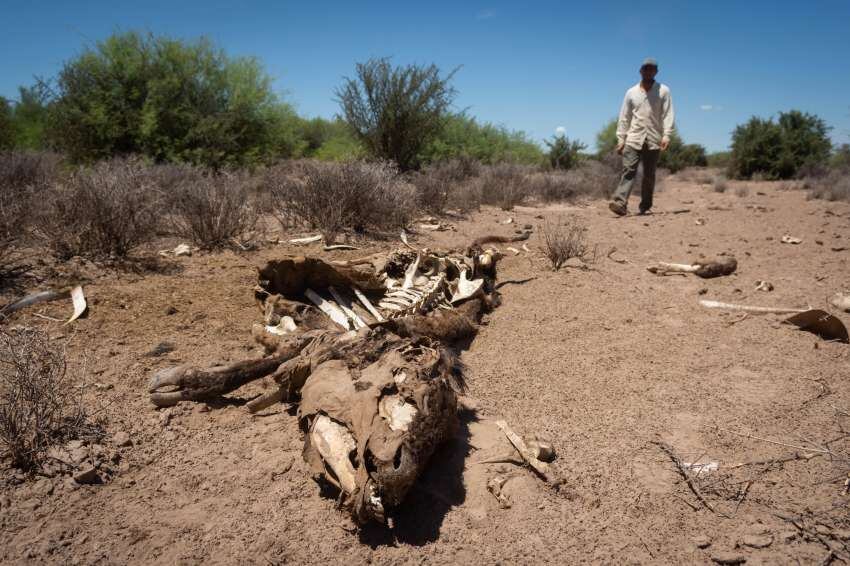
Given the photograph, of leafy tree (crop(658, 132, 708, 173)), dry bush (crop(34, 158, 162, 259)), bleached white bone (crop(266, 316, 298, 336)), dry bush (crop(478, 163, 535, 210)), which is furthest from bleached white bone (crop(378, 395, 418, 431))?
leafy tree (crop(658, 132, 708, 173))

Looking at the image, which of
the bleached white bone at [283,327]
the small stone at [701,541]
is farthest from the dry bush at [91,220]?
the small stone at [701,541]

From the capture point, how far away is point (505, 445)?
2.76 metres

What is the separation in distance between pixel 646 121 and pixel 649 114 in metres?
0.12

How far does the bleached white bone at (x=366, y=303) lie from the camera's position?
13.1 ft

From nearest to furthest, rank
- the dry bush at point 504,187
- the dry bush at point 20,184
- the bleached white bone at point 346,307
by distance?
the bleached white bone at point 346,307 → the dry bush at point 20,184 → the dry bush at point 504,187

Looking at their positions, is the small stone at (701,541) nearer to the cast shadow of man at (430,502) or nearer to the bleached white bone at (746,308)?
the cast shadow of man at (430,502)

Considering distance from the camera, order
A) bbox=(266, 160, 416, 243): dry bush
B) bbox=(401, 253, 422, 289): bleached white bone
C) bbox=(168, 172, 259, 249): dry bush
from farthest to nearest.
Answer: bbox=(266, 160, 416, 243): dry bush, bbox=(168, 172, 259, 249): dry bush, bbox=(401, 253, 422, 289): bleached white bone

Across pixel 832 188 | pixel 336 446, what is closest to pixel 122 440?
pixel 336 446

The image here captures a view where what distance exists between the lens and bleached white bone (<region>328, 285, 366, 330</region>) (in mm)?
3793

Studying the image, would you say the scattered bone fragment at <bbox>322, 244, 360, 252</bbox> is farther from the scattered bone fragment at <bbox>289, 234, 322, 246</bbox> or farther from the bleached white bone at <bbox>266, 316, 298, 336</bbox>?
the bleached white bone at <bbox>266, 316, 298, 336</bbox>

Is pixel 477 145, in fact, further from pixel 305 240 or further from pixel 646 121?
pixel 305 240

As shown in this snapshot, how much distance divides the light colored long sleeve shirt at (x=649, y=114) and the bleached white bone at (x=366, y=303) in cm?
687

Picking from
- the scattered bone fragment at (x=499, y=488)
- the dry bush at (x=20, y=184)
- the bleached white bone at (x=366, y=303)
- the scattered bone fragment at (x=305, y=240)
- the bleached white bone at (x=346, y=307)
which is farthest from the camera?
the scattered bone fragment at (x=305, y=240)

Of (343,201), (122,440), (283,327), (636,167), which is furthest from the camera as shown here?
(636,167)
